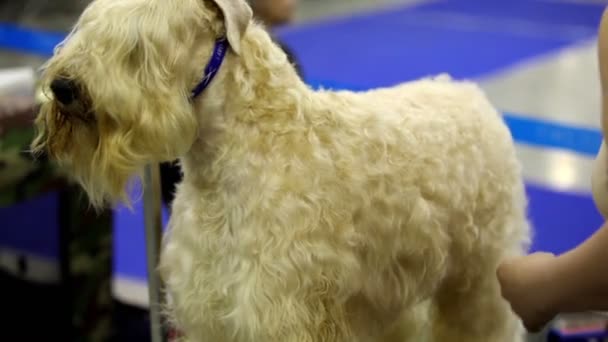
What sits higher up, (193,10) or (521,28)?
(521,28)

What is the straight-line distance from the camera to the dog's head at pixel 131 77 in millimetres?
1471

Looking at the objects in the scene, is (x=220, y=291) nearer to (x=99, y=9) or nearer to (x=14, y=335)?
(x=99, y=9)

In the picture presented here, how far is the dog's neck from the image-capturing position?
1562 millimetres

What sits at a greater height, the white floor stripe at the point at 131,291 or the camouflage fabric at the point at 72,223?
the camouflage fabric at the point at 72,223

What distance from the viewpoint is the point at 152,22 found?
148 cm

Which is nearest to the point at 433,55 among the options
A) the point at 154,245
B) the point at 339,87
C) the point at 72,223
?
the point at 339,87

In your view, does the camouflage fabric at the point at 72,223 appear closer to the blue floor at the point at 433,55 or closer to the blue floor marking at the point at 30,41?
the blue floor at the point at 433,55

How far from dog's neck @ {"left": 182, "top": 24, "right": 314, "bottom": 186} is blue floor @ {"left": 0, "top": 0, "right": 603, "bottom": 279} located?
4.35 feet

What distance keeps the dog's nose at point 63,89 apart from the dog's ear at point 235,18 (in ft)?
0.92

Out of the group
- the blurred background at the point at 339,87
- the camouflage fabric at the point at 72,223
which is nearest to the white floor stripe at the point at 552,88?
the blurred background at the point at 339,87

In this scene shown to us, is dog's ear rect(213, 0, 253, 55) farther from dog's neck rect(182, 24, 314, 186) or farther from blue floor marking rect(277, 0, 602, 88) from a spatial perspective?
blue floor marking rect(277, 0, 602, 88)

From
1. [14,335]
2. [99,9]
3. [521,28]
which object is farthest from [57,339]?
[521,28]

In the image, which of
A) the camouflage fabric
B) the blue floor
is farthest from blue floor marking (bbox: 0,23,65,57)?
the camouflage fabric

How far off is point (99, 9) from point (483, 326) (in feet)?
3.61
